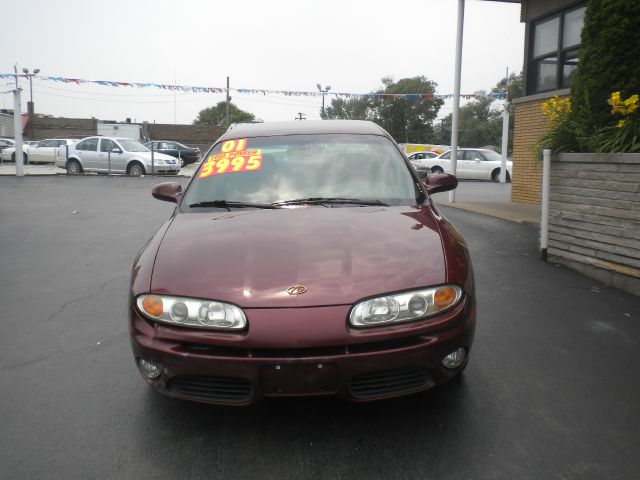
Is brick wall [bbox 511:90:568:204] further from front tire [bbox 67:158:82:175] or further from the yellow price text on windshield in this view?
front tire [bbox 67:158:82:175]

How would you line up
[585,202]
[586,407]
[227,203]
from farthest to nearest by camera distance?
[585,202] → [227,203] → [586,407]

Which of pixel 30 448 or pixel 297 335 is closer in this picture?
pixel 297 335

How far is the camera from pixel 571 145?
6.27 m

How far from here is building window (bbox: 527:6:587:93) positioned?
10734 millimetres

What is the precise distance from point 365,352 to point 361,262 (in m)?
0.45

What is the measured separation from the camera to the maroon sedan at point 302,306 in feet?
7.70

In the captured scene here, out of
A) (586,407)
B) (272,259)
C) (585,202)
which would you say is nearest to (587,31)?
(585,202)

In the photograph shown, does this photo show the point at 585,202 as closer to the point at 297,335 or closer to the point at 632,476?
the point at 632,476

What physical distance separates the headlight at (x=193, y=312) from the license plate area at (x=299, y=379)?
24 centimetres

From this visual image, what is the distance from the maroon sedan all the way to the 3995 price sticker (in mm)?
676

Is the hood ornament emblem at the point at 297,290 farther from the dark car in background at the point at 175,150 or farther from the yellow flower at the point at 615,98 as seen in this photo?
the dark car in background at the point at 175,150

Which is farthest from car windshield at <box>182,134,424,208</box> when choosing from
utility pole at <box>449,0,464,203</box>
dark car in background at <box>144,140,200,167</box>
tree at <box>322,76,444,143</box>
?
tree at <box>322,76,444,143</box>

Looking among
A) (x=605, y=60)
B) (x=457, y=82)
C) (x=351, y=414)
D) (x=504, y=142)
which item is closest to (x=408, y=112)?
(x=504, y=142)

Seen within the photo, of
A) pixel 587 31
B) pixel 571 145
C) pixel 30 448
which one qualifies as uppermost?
pixel 587 31
